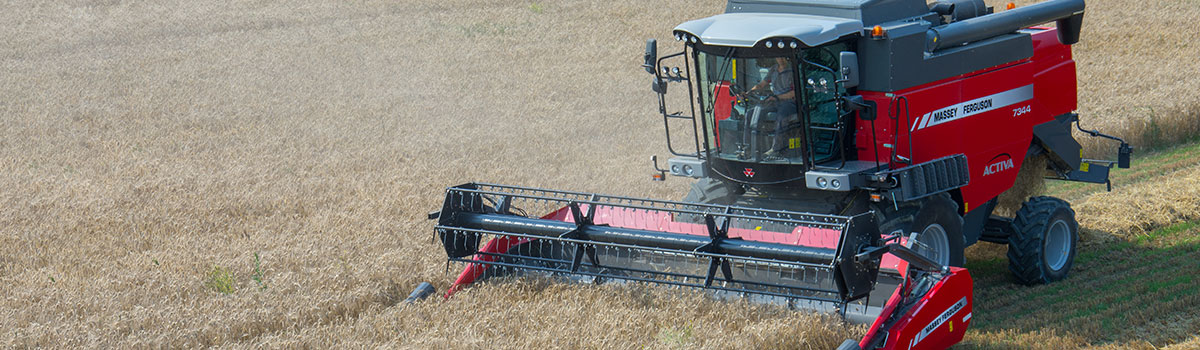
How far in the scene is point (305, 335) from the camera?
5.44 metres

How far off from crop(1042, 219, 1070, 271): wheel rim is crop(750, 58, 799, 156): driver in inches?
91.1

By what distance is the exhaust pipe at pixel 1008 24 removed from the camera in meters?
6.39

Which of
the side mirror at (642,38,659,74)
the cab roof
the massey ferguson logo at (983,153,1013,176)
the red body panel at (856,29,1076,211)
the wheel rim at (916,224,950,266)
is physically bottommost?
the wheel rim at (916,224,950,266)

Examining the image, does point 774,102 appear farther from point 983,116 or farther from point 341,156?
point 341,156

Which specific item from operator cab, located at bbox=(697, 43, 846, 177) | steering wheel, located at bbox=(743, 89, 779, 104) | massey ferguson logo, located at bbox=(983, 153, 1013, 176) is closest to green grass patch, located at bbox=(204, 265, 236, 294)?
operator cab, located at bbox=(697, 43, 846, 177)

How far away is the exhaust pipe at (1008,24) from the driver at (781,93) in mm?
922

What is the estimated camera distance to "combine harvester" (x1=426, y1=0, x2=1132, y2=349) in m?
5.46

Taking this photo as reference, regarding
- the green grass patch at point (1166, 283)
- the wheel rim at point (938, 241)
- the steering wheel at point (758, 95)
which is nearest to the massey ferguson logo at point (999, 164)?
the wheel rim at point (938, 241)

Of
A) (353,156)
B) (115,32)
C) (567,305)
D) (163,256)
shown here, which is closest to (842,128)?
(567,305)

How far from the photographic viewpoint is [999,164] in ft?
22.9

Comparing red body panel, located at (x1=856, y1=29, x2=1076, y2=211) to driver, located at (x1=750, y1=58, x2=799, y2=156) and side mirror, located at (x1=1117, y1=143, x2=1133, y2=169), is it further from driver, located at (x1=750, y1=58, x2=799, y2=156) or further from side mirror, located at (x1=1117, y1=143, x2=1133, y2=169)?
side mirror, located at (x1=1117, y1=143, x2=1133, y2=169)

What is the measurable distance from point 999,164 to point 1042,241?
580 mm

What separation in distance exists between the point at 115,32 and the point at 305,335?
15.2 meters

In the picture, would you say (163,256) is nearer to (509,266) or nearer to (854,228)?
(509,266)
